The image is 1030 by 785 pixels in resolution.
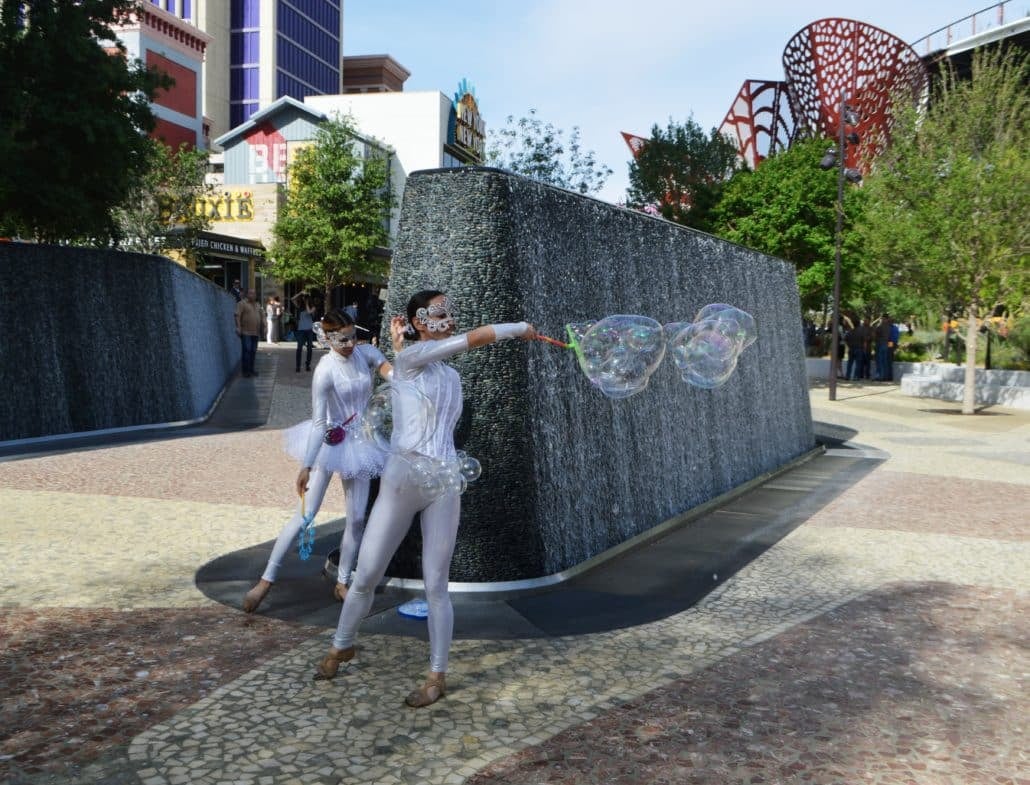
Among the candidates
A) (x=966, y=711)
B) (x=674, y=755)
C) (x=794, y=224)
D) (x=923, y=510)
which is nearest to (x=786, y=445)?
(x=923, y=510)

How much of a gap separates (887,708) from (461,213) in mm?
3825

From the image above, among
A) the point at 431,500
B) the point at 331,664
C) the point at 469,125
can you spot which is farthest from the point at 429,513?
the point at 469,125

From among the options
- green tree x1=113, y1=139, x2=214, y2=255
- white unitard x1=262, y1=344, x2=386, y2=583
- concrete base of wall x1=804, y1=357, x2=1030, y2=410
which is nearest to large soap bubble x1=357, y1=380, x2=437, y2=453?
white unitard x1=262, y1=344, x2=386, y2=583

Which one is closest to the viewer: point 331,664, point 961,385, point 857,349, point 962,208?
point 331,664

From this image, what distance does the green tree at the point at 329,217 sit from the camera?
4688cm

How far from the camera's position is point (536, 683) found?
4.59 meters

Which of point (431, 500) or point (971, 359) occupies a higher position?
point (971, 359)

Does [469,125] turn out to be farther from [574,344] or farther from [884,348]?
[574,344]

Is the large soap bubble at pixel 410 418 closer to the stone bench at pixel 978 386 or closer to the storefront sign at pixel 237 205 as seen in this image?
the stone bench at pixel 978 386

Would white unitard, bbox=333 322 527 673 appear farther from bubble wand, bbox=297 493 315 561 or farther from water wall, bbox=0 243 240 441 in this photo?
water wall, bbox=0 243 240 441

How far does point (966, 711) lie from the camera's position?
4.38 meters

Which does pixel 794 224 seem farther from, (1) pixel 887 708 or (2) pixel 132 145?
(1) pixel 887 708

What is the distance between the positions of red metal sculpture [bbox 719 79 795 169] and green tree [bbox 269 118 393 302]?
24.9 metres

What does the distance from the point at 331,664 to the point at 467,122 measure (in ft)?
258
